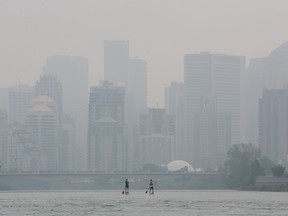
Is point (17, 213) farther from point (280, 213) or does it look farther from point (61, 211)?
point (280, 213)

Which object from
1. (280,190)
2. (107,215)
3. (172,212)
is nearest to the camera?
(107,215)

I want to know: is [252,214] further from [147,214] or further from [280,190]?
[280,190]

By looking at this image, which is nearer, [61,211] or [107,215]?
[107,215]

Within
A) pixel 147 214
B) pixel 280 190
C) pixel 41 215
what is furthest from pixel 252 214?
pixel 280 190

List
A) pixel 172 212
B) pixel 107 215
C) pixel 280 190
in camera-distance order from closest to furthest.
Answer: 1. pixel 107 215
2. pixel 172 212
3. pixel 280 190

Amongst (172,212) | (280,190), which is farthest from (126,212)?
(280,190)

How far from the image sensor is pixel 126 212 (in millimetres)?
79750

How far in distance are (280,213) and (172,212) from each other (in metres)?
7.98

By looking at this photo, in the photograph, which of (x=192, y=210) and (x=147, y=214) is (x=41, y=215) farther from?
(x=192, y=210)

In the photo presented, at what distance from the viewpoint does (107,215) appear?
249 feet

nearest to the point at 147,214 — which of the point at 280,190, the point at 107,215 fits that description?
the point at 107,215

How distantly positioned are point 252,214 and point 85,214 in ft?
38.9

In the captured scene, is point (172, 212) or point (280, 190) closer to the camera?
point (172, 212)

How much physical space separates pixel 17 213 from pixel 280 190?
11762cm
